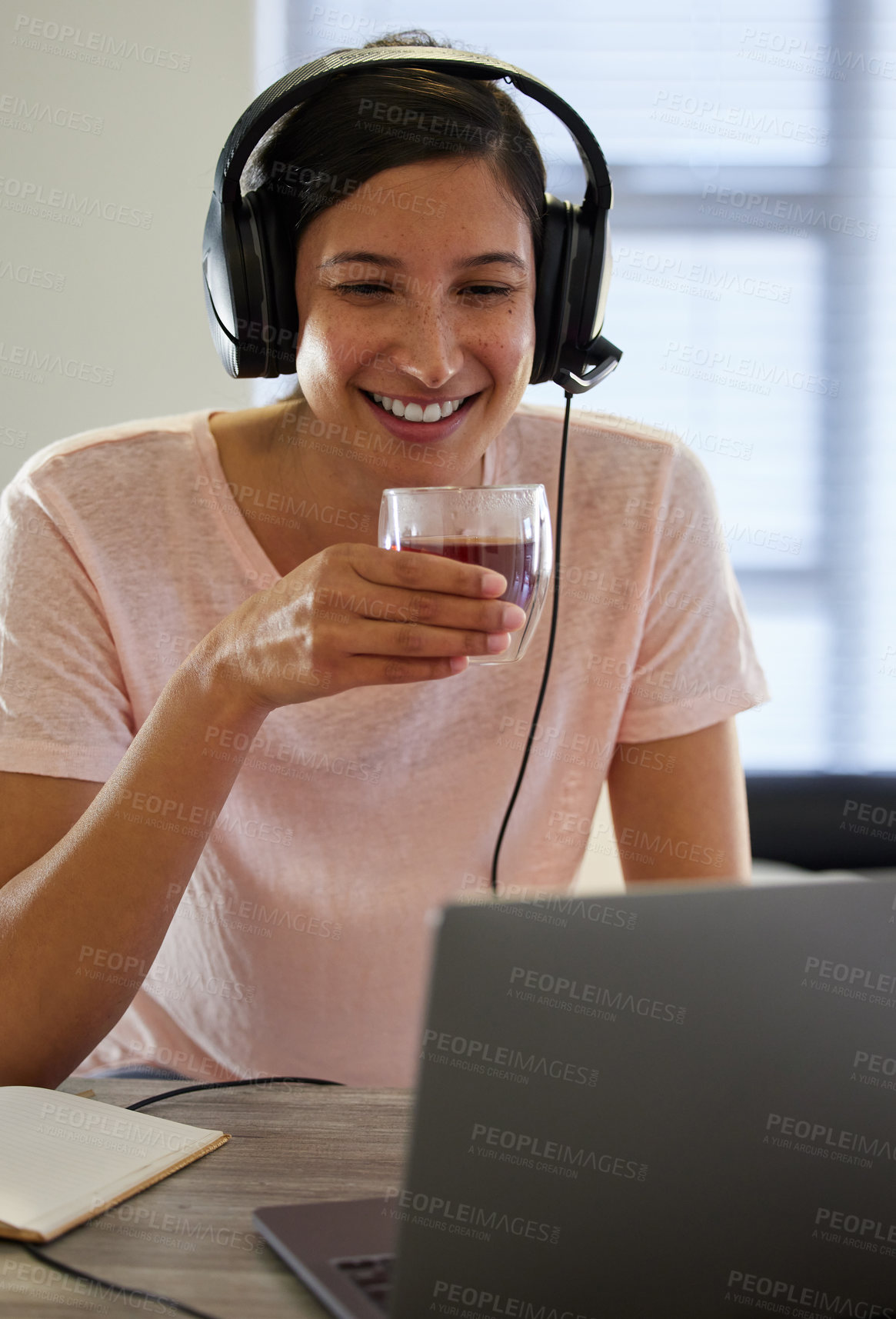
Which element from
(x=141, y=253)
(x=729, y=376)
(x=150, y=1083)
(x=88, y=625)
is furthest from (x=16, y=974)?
(x=729, y=376)

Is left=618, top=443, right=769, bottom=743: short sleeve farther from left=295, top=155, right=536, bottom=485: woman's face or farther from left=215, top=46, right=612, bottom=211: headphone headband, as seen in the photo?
left=215, top=46, right=612, bottom=211: headphone headband

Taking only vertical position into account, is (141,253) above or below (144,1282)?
above

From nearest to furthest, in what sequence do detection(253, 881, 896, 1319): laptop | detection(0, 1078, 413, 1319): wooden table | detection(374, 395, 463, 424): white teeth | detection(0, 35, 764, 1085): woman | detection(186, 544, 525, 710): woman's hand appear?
detection(253, 881, 896, 1319): laptop < detection(0, 1078, 413, 1319): wooden table < detection(186, 544, 525, 710): woman's hand < detection(0, 35, 764, 1085): woman < detection(374, 395, 463, 424): white teeth

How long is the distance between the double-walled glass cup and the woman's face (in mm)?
210

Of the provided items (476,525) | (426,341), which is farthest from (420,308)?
(476,525)

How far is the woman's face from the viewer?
1014mm

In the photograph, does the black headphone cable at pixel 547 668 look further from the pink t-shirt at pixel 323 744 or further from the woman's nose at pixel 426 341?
the woman's nose at pixel 426 341

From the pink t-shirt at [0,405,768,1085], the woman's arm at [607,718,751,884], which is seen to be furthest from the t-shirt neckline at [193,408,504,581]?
the woman's arm at [607,718,751,884]

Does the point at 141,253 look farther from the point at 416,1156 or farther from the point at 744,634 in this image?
the point at 416,1156

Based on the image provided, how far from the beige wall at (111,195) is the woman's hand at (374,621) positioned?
1.69 m

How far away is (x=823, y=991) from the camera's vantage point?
0.50m

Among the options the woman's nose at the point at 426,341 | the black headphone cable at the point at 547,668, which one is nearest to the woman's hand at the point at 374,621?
the woman's nose at the point at 426,341

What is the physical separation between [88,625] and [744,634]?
712 mm

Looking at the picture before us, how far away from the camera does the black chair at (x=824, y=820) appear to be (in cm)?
235
